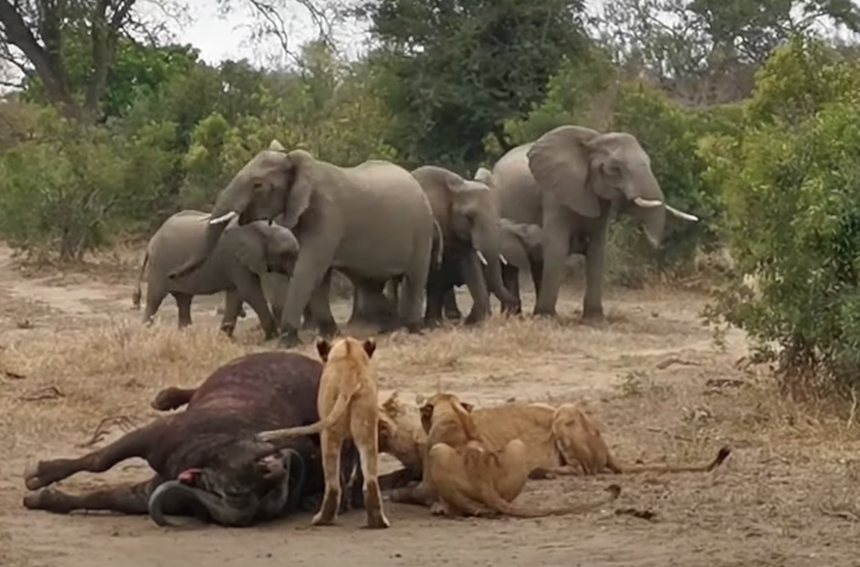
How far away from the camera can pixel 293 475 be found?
24.5 ft

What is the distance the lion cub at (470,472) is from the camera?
7.43 metres

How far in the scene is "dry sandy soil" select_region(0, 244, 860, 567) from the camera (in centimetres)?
674

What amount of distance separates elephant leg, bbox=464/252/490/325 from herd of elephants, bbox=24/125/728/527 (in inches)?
0.8

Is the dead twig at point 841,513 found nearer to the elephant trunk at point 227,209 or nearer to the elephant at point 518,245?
the elephant trunk at point 227,209

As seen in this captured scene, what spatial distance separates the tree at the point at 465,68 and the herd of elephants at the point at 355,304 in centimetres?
619

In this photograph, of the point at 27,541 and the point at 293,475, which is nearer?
the point at 27,541

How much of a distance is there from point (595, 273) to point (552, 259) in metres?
0.42

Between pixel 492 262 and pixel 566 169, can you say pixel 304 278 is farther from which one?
pixel 566 169

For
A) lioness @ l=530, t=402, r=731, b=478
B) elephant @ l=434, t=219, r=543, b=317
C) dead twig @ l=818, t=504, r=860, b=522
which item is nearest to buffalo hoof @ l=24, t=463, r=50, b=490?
lioness @ l=530, t=402, r=731, b=478

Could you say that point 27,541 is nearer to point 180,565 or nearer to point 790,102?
point 180,565

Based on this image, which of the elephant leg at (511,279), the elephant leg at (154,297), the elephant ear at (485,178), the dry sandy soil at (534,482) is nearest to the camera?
the dry sandy soil at (534,482)

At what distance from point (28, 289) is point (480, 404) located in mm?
11784

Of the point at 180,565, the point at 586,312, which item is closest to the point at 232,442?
the point at 180,565

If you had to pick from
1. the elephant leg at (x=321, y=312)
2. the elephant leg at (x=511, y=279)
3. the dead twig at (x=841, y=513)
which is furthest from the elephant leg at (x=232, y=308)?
the dead twig at (x=841, y=513)
